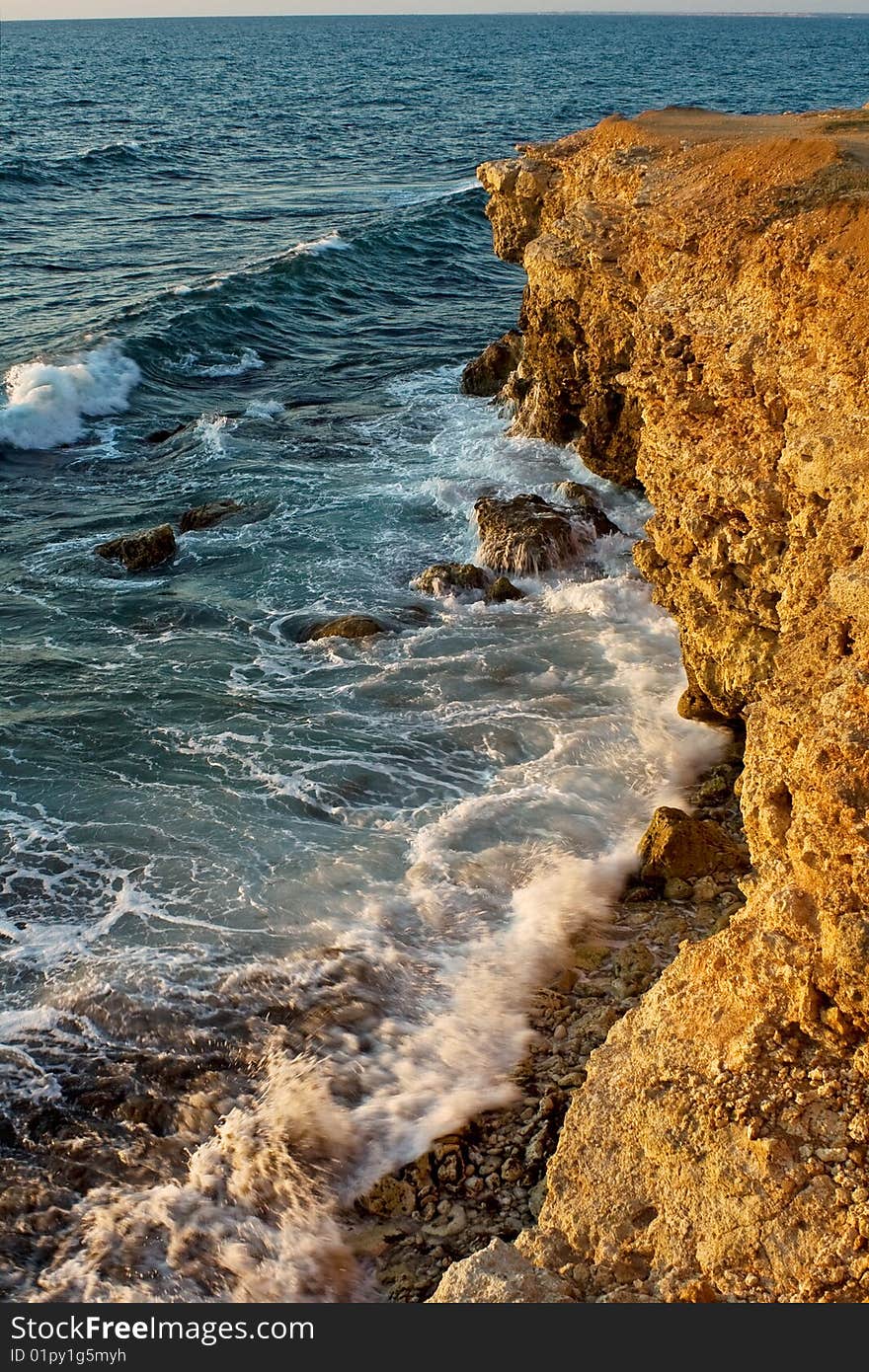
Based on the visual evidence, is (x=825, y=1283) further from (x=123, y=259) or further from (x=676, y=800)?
(x=123, y=259)

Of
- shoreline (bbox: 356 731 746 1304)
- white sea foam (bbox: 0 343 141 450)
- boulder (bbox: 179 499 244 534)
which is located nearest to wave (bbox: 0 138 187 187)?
white sea foam (bbox: 0 343 141 450)

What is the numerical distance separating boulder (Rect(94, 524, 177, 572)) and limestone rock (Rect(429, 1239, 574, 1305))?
45.1 feet

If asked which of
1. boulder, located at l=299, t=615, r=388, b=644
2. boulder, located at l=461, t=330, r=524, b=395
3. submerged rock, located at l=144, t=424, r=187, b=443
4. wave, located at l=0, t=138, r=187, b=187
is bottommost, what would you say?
boulder, located at l=299, t=615, r=388, b=644

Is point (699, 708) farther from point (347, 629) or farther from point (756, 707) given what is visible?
point (756, 707)

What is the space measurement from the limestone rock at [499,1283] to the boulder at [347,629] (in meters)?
10.1

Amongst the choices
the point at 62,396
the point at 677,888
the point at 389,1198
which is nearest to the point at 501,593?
the point at 677,888

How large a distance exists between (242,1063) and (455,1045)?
1.66 m

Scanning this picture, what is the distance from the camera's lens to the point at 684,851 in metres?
10.7

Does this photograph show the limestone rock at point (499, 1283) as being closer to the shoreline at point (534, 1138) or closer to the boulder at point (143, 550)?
the shoreline at point (534, 1138)

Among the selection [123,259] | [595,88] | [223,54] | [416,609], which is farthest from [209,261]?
[223,54]

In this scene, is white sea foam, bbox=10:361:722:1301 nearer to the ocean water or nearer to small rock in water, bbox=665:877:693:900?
the ocean water

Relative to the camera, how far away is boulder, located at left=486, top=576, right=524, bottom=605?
16658 mm

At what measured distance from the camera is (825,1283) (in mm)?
5758

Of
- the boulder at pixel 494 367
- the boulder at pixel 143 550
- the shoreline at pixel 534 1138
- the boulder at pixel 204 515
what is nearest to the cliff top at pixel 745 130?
the boulder at pixel 494 367
